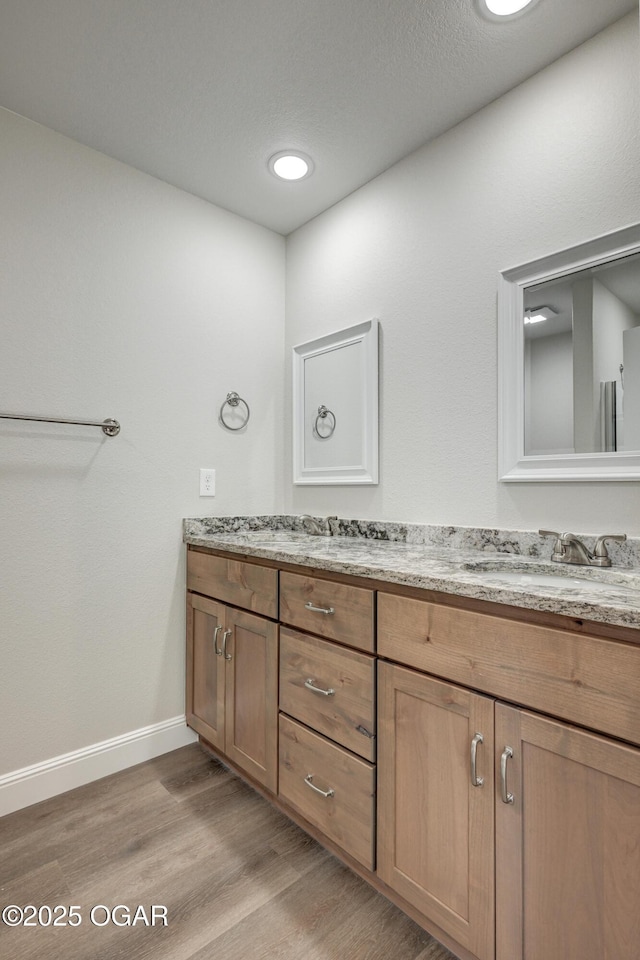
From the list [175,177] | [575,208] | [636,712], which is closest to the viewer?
[636,712]

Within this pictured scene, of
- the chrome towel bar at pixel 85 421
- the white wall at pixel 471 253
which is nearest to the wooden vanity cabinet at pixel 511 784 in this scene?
the white wall at pixel 471 253

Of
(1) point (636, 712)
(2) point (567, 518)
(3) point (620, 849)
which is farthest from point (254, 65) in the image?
(3) point (620, 849)

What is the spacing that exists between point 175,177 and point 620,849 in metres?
2.53

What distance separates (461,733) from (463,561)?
0.48m

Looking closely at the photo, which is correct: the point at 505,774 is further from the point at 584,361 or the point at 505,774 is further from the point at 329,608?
the point at 584,361

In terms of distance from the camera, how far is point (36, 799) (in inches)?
67.8

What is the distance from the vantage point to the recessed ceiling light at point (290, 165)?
75.5 inches

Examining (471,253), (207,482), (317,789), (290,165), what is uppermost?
(290,165)

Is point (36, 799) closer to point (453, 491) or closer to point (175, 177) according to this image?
point (453, 491)

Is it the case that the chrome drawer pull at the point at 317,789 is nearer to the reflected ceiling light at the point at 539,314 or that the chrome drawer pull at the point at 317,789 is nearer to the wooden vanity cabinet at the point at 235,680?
the wooden vanity cabinet at the point at 235,680

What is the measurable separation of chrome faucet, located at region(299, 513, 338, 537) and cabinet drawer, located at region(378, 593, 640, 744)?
36.9 inches

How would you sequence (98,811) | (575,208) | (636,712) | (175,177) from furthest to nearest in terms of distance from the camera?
(175,177), (98,811), (575,208), (636,712)

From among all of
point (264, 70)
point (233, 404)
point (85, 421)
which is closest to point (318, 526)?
point (233, 404)

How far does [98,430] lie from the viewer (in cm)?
190
